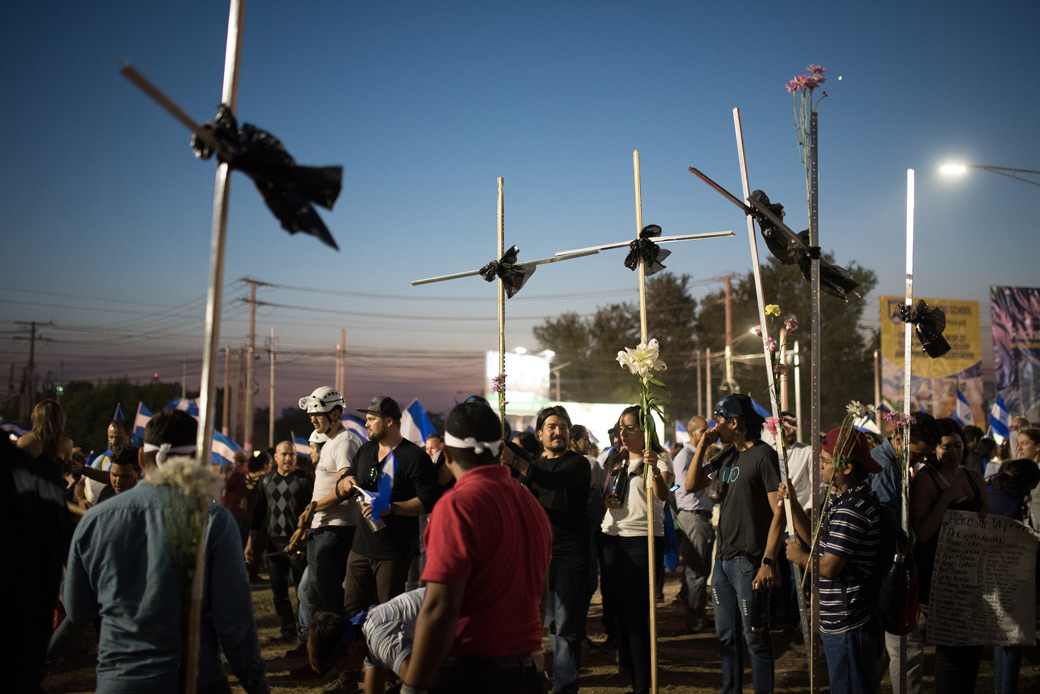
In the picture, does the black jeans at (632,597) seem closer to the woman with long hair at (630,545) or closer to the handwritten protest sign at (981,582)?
the woman with long hair at (630,545)

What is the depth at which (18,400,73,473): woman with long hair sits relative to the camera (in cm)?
589

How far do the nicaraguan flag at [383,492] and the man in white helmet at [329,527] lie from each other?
70cm

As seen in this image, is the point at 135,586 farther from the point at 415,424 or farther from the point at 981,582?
the point at 415,424

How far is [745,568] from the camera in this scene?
17.0 feet

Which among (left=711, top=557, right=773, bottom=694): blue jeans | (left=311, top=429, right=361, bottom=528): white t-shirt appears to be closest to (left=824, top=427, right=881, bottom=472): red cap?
(left=711, top=557, right=773, bottom=694): blue jeans

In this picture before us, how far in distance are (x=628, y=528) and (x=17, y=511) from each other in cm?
Result: 453

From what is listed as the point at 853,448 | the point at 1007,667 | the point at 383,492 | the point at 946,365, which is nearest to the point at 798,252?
the point at 853,448

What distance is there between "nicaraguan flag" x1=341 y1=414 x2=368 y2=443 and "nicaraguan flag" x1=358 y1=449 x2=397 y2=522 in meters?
3.53

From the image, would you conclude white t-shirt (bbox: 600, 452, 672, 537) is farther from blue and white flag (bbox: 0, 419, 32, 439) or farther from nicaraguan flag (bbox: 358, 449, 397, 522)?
blue and white flag (bbox: 0, 419, 32, 439)

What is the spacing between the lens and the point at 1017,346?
29672 millimetres

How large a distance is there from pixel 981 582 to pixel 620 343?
58.0 m

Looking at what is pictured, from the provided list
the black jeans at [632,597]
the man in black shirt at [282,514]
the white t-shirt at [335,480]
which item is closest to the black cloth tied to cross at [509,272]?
the white t-shirt at [335,480]

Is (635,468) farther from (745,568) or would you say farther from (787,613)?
(787,613)

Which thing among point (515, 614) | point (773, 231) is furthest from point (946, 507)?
point (515, 614)
